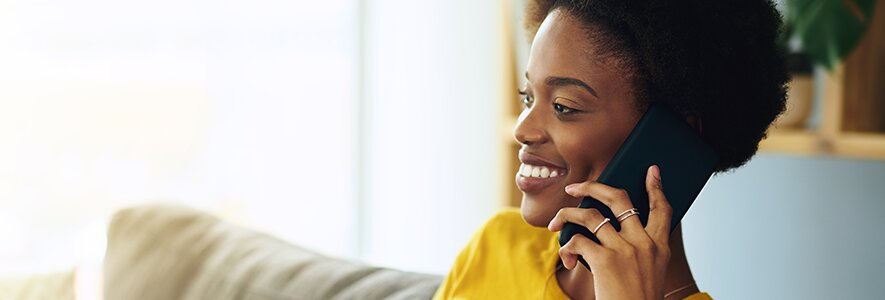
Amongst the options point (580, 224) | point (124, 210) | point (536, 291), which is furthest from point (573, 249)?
point (124, 210)

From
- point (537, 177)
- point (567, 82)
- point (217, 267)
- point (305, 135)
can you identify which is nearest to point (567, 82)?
point (567, 82)

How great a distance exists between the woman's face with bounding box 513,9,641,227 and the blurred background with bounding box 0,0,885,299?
996mm

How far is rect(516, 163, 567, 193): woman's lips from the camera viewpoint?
3.47 feet

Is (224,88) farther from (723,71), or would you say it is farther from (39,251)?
(723,71)

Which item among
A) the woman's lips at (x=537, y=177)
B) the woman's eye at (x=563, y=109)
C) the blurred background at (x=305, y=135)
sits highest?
the woman's eye at (x=563, y=109)

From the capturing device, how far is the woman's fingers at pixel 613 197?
0.97 meters

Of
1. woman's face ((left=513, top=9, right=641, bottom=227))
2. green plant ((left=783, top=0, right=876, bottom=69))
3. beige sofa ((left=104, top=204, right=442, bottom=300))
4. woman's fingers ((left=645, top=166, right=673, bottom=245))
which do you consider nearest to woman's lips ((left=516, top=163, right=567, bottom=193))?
woman's face ((left=513, top=9, right=641, bottom=227))

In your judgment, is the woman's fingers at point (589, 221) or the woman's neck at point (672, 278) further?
the woman's neck at point (672, 278)

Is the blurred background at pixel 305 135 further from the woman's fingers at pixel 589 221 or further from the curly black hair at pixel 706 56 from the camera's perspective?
the woman's fingers at pixel 589 221

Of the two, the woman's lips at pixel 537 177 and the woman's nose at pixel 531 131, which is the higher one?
the woman's nose at pixel 531 131

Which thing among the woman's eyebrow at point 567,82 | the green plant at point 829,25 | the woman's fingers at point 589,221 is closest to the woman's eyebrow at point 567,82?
the woman's eyebrow at point 567,82

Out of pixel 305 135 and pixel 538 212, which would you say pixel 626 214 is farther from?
pixel 305 135

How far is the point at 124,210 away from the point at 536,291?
2.77 ft

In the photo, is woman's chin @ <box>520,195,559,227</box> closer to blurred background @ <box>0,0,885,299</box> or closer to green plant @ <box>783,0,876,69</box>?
green plant @ <box>783,0,876,69</box>
